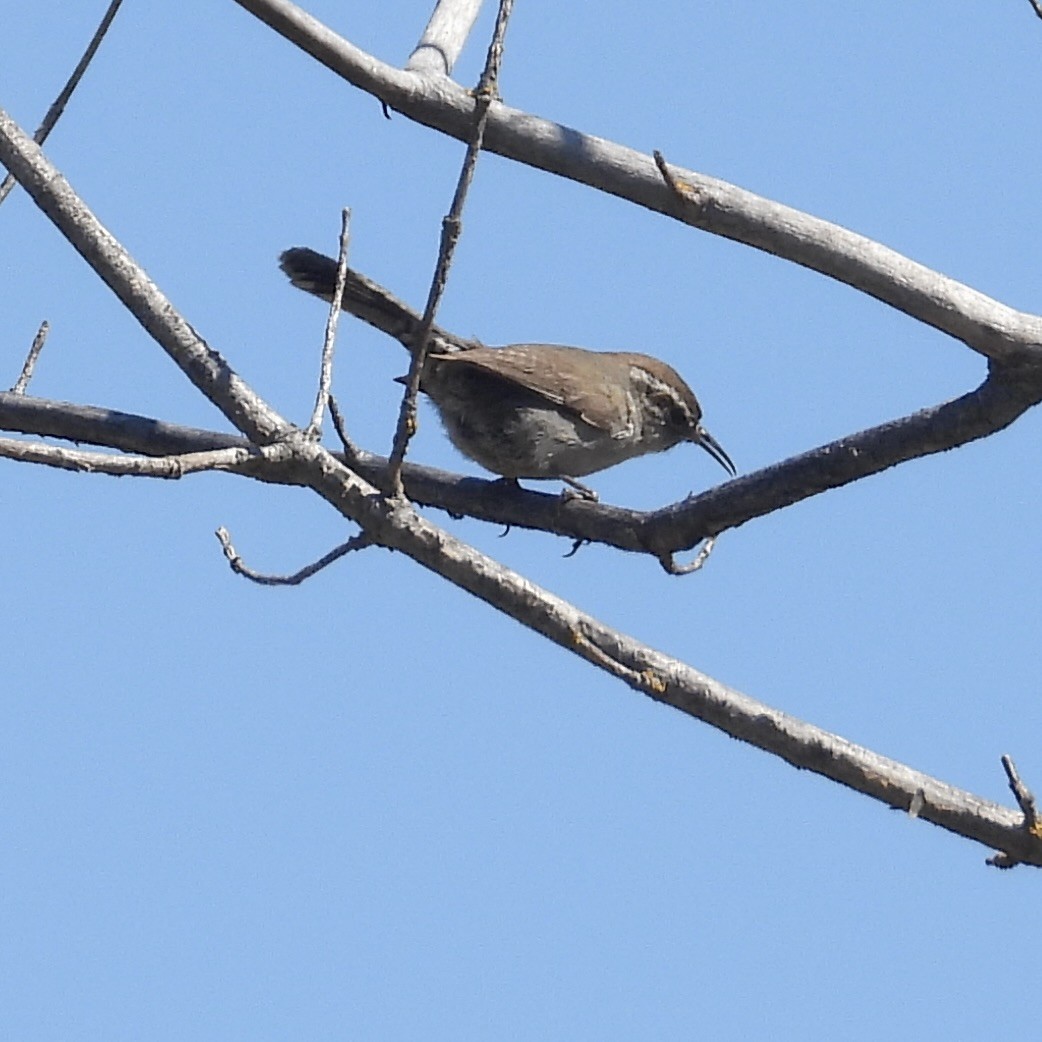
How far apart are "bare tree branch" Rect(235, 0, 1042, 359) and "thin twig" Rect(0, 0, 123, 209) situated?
999mm

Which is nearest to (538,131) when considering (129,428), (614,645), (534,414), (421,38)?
(421,38)

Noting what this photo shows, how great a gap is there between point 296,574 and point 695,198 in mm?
1254

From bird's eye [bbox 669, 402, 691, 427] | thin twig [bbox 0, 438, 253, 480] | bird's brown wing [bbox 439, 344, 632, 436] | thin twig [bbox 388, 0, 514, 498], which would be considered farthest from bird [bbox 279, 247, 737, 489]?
thin twig [bbox 0, 438, 253, 480]

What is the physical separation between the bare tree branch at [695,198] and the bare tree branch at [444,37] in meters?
0.18

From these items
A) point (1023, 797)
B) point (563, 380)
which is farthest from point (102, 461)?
point (563, 380)

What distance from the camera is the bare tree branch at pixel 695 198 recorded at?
3219 millimetres

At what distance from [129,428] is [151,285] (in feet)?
3.22

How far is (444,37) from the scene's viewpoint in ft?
13.5

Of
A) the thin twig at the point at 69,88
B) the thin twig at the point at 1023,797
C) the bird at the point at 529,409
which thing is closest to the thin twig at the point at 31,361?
the thin twig at the point at 69,88

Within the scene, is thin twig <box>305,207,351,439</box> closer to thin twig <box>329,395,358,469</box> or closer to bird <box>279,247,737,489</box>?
thin twig <box>329,395,358,469</box>

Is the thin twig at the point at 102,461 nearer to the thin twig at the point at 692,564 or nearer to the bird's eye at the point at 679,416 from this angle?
the thin twig at the point at 692,564

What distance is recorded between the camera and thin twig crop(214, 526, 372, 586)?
338cm

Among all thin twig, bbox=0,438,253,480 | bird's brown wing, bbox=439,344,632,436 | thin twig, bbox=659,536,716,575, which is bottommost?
thin twig, bbox=0,438,253,480

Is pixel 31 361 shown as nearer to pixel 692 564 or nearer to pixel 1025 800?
pixel 692 564
